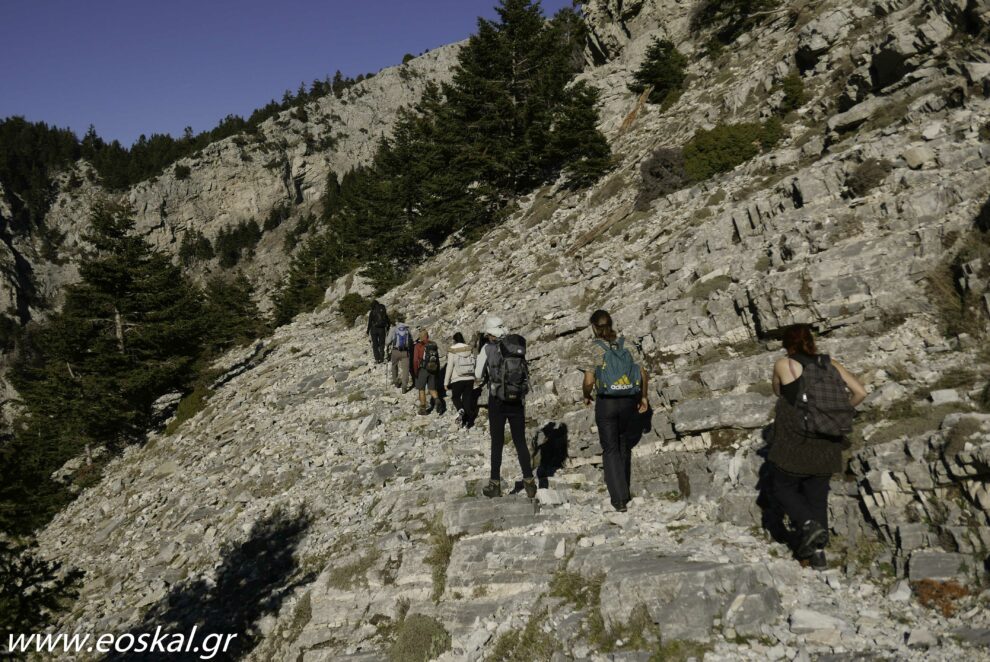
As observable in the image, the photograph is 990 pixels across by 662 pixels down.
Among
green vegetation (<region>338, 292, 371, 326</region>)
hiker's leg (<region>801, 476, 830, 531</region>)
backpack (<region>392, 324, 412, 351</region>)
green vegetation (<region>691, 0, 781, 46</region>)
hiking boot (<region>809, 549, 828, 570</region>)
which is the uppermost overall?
green vegetation (<region>691, 0, 781, 46</region>)

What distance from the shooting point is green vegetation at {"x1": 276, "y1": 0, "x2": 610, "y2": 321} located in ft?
93.5

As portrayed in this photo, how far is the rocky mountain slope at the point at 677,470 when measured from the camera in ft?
15.0

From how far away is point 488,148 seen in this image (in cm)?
3047

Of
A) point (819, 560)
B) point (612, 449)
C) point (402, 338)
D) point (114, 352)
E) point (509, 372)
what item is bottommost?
point (819, 560)

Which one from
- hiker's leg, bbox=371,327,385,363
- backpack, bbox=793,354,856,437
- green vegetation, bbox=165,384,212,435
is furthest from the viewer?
green vegetation, bbox=165,384,212,435

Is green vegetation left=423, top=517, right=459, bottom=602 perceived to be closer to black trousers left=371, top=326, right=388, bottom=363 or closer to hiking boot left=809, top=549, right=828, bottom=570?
hiking boot left=809, top=549, right=828, bottom=570

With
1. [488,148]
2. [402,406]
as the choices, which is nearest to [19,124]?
[488,148]

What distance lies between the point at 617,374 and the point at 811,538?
2545 millimetres

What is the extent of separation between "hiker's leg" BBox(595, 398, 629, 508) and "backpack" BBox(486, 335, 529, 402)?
4.13 feet

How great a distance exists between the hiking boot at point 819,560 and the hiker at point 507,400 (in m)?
3.54

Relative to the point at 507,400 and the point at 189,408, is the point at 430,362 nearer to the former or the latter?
the point at 507,400

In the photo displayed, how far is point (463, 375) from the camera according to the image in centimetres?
1165

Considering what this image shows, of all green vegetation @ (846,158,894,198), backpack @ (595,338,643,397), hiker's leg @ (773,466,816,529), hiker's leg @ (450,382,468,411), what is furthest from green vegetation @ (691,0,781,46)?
hiker's leg @ (773,466,816,529)

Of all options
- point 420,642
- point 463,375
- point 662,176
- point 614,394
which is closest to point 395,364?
point 463,375
